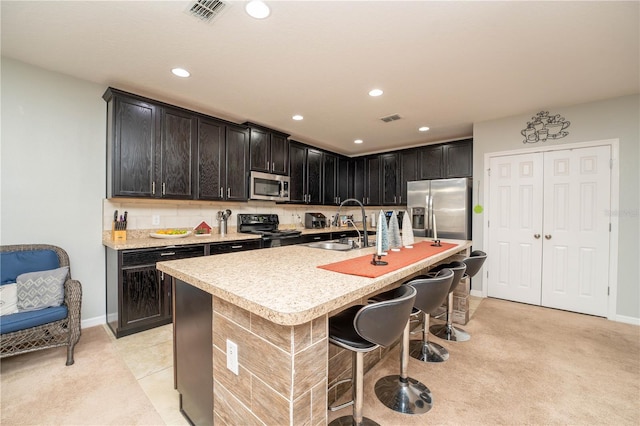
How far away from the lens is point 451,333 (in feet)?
8.73

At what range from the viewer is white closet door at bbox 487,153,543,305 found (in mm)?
3598

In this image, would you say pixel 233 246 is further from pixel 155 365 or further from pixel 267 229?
pixel 155 365

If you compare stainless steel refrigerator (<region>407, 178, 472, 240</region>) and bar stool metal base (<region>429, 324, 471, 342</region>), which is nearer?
bar stool metal base (<region>429, 324, 471, 342</region>)

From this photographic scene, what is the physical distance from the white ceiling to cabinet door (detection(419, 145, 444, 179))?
52.4 inches

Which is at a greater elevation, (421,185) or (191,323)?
(421,185)

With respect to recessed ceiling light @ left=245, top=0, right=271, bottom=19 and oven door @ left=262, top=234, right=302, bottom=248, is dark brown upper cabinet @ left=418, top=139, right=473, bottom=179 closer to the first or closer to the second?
oven door @ left=262, top=234, right=302, bottom=248

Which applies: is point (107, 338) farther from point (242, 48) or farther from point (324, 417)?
point (242, 48)

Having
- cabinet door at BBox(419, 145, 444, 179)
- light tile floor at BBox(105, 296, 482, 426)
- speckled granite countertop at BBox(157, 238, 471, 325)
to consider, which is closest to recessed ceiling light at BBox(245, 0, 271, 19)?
speckled granite countertop at BBox(157, 238, 471, 325)

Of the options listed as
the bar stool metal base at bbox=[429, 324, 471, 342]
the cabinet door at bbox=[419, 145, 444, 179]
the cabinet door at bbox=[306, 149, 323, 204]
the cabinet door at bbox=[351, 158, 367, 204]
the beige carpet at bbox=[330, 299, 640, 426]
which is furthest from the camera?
the cabinet door at bbox=[351, 158, 367, 204]

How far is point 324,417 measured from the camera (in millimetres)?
1085

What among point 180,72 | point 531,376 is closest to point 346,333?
point 531,376

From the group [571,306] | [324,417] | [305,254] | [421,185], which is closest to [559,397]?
[324,417]

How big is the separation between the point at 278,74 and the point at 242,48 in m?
0.47

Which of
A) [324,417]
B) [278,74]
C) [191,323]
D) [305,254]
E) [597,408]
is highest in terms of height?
[278,74]
